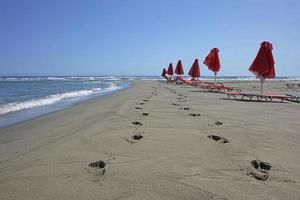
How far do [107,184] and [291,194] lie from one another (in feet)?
5.43

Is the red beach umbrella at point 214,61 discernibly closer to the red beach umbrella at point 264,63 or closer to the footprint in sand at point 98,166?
the red beach umbrella at point 264,63

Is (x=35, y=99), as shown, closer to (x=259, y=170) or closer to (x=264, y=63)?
(x=264, y=63)

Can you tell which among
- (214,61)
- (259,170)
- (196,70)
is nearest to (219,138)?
(259,170)

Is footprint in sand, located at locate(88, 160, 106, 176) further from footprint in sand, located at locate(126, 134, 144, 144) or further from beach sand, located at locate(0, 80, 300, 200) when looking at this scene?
footprint in sand, located at locate(126, 134, 144, 144)

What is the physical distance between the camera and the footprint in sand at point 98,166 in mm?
3294

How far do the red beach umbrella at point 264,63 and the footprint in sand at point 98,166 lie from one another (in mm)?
10604

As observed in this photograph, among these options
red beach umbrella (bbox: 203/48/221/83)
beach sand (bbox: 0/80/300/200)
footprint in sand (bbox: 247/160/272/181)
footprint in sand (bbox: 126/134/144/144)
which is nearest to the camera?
beach sand (bbox: 0/80/300/200)

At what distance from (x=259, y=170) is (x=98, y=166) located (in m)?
1.75

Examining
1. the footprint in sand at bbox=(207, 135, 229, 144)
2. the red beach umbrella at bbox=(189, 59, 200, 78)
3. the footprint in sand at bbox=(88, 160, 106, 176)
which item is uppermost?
the red beach umbrella at bbox=(189, 59, 200, 78)

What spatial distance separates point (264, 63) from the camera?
12.9 metres

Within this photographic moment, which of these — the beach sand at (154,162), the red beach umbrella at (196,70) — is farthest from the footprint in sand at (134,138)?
the red beach umbrella at (196,70)

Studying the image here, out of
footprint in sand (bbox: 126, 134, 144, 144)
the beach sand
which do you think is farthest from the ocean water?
footprint in sand (bbox: 126, 134, 144, 144)

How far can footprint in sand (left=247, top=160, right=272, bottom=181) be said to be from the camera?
321 centimetres

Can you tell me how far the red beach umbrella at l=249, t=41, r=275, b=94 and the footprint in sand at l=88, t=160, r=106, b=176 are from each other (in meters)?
10.6
